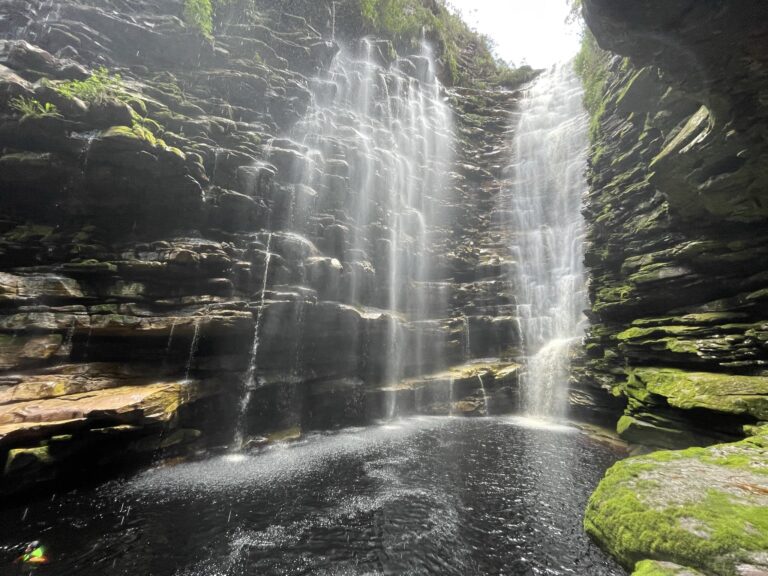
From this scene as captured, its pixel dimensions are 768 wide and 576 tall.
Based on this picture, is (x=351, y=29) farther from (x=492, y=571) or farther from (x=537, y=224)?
(x=492, y=571)

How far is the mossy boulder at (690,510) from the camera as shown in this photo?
13.9 ft

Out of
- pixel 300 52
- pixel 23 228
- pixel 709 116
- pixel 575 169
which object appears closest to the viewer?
pixel 709 116

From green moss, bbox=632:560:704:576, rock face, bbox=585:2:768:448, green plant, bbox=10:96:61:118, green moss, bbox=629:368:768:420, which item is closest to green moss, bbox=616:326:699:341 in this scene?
rock face, bbox=585:2:768:448

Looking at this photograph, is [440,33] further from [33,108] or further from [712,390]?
[712,390]

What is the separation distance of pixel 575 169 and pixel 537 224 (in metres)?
5.11

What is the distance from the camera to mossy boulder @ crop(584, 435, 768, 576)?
167 inches

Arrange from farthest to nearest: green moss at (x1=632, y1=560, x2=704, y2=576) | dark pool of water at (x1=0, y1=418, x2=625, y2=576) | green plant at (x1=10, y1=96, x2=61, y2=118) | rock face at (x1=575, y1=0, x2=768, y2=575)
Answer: green plant at (x1=10, y1=96, x2=61, y2=118) < dark pool of water at (x1=0, y1=418, x2=625, y2=576) < rock face at (x1=575, y1=0, x2=768, y2=575) < green moss at (x1=632, y1=560, x2=704, y2=576)

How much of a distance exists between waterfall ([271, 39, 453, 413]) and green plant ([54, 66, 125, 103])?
703 centimetres

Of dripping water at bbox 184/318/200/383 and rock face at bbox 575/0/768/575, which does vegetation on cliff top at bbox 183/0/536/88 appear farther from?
rock face at bbox 575/0/768/575

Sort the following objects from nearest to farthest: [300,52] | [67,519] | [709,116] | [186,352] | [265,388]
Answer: [67,519] → [709,116] → [186,352] → [265,388] → [300,52]

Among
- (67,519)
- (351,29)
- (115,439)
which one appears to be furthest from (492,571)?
(351,29)

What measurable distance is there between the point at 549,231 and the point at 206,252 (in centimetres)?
2326

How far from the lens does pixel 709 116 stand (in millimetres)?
9352

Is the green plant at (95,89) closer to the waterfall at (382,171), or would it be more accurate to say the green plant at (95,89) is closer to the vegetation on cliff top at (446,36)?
the waterfall at (382,171)
